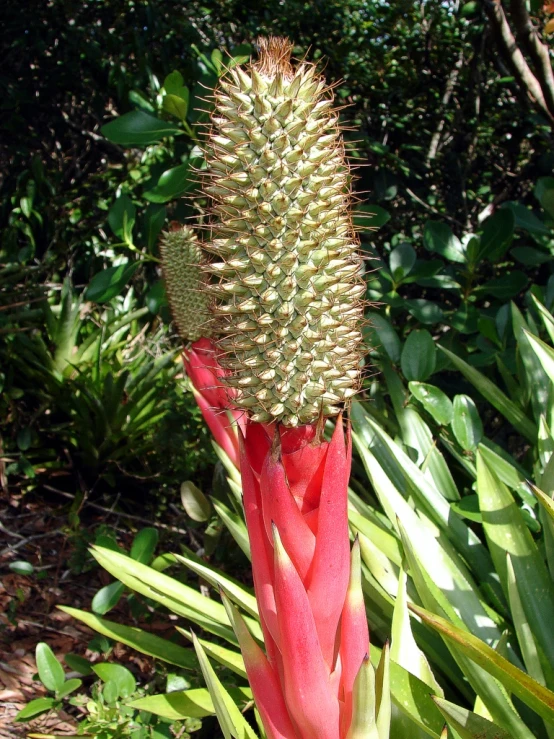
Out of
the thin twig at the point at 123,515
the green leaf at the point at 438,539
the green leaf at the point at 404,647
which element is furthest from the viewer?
the thin twig at the point at 123,515

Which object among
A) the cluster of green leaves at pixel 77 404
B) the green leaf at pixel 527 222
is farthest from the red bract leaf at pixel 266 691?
the cluster of green leaves at pixel 77 404

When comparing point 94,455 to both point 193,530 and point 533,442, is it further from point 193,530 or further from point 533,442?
point 533,442

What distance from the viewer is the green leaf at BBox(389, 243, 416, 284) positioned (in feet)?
8.13

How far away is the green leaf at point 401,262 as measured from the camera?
248 cm

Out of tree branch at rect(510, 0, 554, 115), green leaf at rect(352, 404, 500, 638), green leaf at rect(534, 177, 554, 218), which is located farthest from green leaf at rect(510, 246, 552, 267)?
green leaf at rect(352, 404, 500, 638)

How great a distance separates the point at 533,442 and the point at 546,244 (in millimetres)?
916

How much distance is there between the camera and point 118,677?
1.86 m

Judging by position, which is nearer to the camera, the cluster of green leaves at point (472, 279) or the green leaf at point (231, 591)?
the green leaf at point (231, 591)

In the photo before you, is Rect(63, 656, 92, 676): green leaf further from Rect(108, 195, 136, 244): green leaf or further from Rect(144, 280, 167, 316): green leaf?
Rect(108, 195, 136, 244): green leaf

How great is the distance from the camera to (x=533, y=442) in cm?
218

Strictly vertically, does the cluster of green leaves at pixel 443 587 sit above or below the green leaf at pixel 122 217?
below

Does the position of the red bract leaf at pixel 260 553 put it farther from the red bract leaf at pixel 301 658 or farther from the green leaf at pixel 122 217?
the green leaf at pixel 122 217

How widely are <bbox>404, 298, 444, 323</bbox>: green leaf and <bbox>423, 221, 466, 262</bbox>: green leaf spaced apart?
222 millimetres

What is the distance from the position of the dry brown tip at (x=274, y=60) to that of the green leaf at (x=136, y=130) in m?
1.01
